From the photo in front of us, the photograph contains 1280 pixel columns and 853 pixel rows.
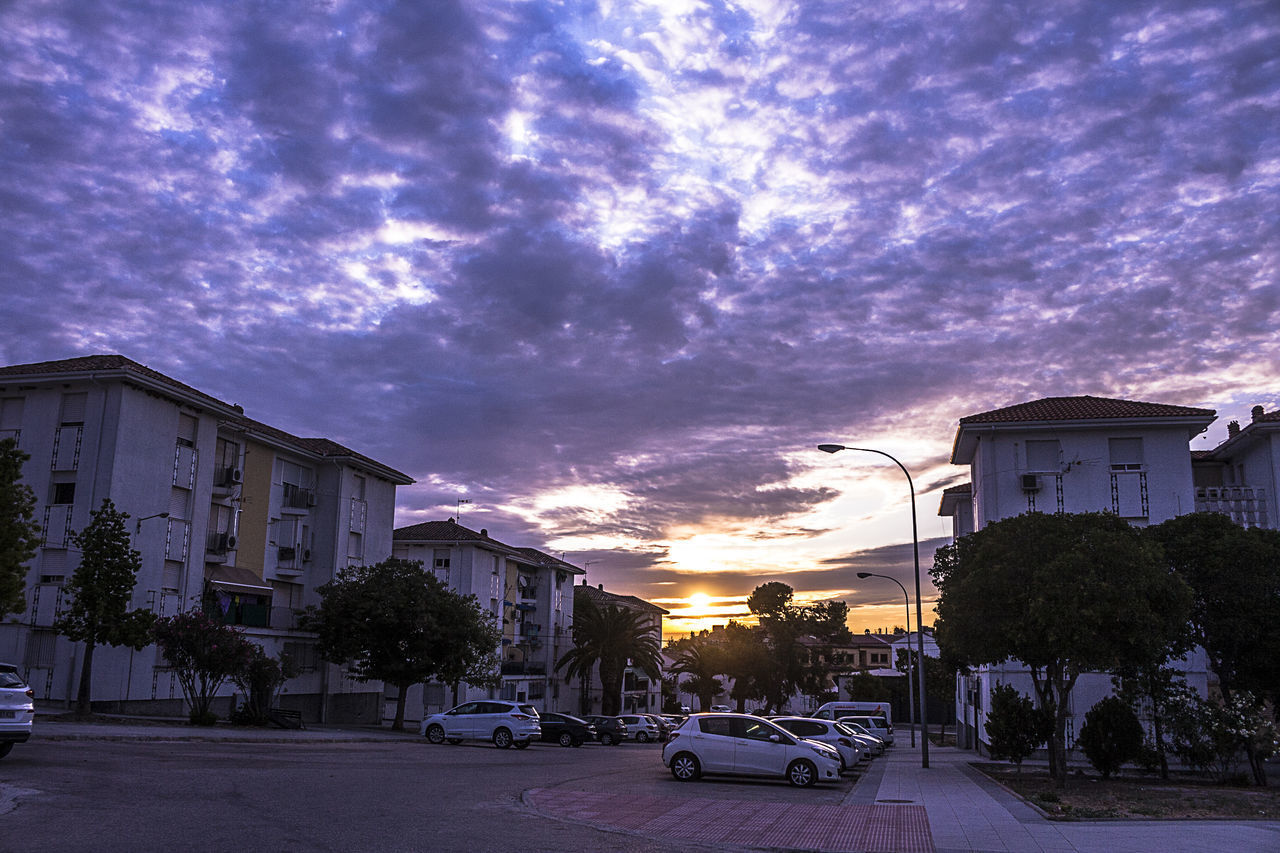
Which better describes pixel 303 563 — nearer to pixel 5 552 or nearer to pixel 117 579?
pixel 117 579

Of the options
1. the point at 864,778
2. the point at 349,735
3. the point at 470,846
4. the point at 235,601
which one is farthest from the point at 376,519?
the point at 470,846

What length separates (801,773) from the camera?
2212 centimetres

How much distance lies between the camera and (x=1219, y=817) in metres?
16.3

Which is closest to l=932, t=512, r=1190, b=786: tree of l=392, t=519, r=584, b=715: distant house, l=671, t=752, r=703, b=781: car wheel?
l=671, t=752, r=703, b=781: car wheel

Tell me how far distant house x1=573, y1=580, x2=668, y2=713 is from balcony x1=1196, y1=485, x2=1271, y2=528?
155 feet

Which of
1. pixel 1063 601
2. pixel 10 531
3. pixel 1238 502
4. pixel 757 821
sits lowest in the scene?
pixel 757 821

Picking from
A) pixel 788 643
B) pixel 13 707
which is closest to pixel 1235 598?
pixel 13 707

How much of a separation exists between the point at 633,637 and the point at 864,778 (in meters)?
41.6

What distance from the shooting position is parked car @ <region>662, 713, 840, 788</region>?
22.2 meters

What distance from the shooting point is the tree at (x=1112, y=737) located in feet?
82.9

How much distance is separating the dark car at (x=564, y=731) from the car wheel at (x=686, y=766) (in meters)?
19.5

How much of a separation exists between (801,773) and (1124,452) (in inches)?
927

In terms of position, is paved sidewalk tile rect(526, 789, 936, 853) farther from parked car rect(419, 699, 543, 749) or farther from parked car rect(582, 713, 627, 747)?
parked car rect(582, 713, 627, 747)

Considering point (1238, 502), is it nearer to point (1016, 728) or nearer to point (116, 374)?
point (1016, 728)
